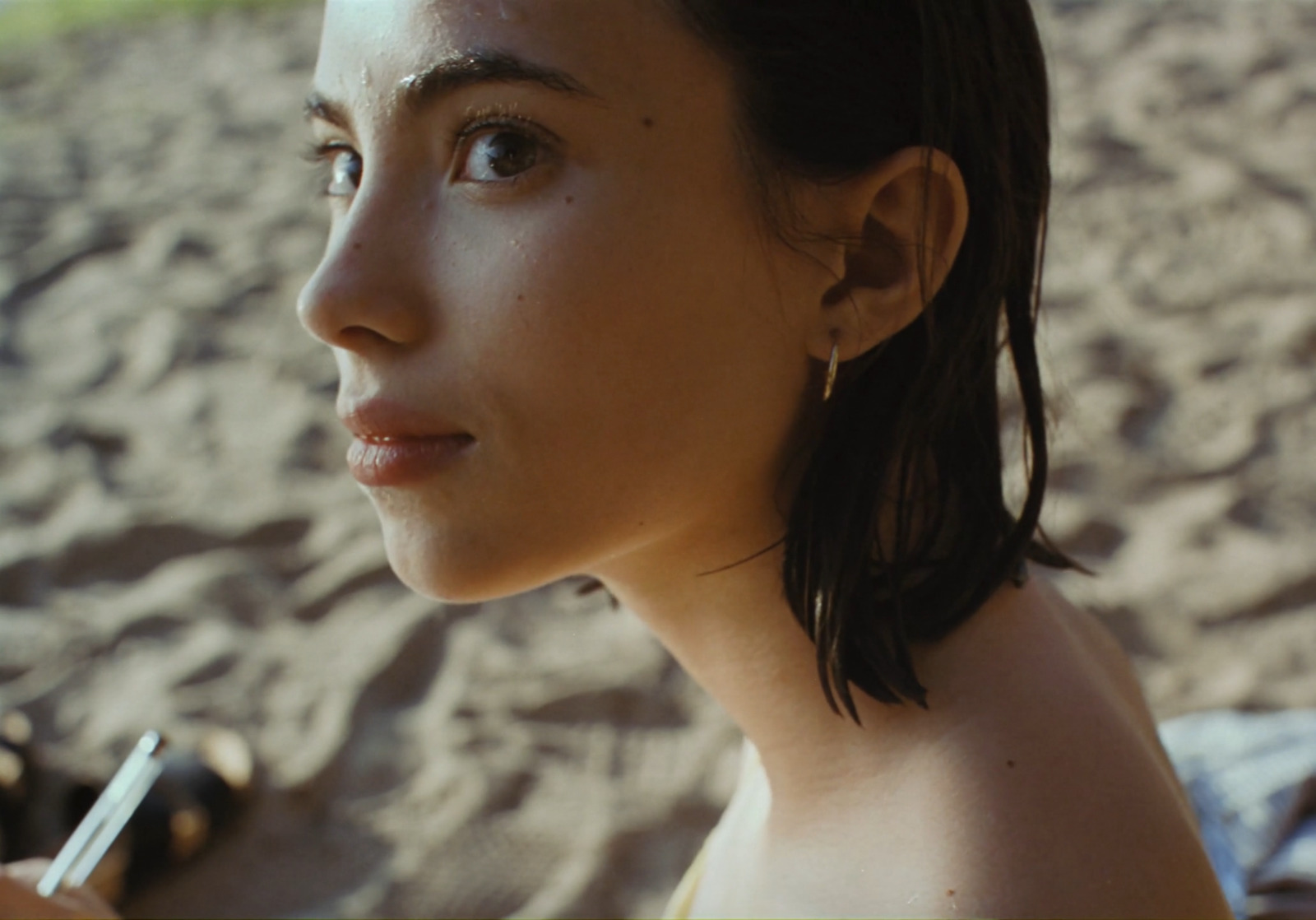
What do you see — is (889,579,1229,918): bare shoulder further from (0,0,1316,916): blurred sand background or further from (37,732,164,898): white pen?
(37,732,164,898): white pen

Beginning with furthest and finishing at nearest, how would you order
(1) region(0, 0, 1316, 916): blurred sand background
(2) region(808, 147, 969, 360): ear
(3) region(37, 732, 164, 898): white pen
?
(1) region(0, 0, 1316, 916): blurred sand background < (3) region(37, 732, 164, 898): white pen < (2) region(808, 147, 969, 360): ear

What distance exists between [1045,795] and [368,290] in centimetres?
63

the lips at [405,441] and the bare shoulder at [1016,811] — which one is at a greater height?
the lips at [405,441]

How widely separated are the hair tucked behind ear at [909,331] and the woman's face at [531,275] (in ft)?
0.21

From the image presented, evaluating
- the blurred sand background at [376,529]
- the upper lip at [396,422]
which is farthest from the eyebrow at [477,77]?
the blurred sand background at [376,529]

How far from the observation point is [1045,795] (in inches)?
38.7

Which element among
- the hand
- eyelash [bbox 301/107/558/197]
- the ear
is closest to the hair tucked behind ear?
the ear

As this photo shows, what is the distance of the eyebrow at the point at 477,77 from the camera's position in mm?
950

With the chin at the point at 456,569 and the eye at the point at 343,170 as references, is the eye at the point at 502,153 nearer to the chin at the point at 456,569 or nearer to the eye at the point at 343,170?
Answer: the eye at the point at 343,170

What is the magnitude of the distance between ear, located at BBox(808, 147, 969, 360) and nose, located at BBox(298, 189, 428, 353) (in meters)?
0.33

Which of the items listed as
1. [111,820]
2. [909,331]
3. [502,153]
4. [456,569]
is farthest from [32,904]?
[909,331]

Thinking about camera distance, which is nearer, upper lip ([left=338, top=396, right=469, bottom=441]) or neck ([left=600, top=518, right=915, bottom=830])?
upper lip ([left=338, top=396, right=469, bottom=441])

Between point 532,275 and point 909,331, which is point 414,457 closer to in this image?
point 532,275

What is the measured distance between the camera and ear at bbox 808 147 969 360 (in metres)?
1.05
